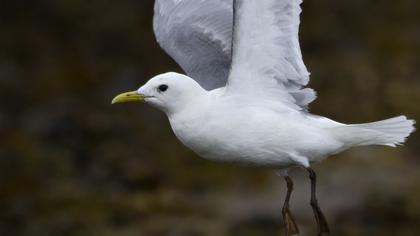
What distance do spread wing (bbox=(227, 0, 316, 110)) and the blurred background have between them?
16.2 feet

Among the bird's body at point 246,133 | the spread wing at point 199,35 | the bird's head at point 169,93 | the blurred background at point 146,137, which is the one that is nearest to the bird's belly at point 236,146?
the bird's body at point 246,133

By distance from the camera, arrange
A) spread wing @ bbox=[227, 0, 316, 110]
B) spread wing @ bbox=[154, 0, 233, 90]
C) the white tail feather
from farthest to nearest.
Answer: spread wing @ bbox=[154, 0, 233, 90] → the white tail feather → spread wing @ bbox=[227, 0, 316, 110]

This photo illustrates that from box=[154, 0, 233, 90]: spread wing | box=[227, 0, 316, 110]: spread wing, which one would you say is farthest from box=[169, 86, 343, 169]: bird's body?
box=[154, 0, 233, 90]: spread wing

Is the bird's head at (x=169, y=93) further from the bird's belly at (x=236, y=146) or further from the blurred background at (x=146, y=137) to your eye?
the blurred background at (x=146, y=137)

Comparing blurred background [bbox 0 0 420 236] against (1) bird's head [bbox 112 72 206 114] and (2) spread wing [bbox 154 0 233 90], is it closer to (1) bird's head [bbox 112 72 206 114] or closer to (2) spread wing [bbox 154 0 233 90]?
(2) spread wing [bbox 154 0 233 90]

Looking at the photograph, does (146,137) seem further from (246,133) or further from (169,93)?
(246,133)

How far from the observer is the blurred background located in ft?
39.9

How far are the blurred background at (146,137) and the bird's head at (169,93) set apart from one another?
5.03m

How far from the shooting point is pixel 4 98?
15148mm

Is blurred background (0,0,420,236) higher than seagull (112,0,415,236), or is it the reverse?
seagull (112,0,415,236)

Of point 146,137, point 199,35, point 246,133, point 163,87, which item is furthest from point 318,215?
point 146,137

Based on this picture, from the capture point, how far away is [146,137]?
14195 mm

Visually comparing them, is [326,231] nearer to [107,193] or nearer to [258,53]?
→ [258,53]

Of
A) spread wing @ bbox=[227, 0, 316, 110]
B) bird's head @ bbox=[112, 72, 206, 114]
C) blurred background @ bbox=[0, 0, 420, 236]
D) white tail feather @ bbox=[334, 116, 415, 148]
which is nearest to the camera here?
spread wing @ bbox=[227, 0, 316, 110]
